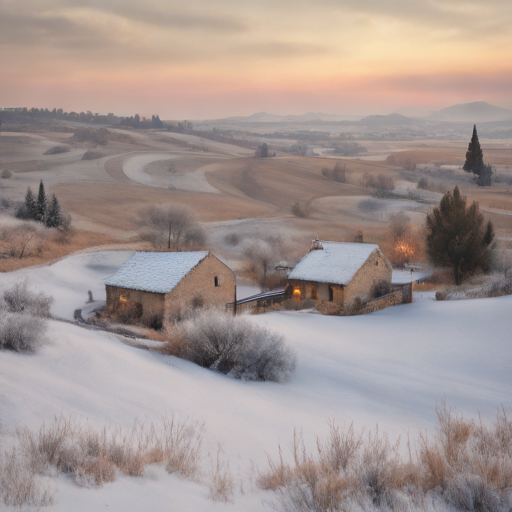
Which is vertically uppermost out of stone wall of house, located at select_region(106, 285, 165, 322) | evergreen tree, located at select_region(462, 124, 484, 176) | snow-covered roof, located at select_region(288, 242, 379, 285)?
evergreen tree, located at select_region(462, 124, 484, 176)

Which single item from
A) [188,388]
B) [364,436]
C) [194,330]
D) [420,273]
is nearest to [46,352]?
[188,388]

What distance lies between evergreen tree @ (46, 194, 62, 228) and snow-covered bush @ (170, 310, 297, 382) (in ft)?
159

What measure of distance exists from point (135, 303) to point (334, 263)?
14.9 metres

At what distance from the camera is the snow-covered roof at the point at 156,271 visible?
1196 inches

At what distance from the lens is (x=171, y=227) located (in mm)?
59594

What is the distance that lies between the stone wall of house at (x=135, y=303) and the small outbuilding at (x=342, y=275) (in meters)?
10.8

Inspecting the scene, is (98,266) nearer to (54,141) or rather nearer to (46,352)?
(46,352)

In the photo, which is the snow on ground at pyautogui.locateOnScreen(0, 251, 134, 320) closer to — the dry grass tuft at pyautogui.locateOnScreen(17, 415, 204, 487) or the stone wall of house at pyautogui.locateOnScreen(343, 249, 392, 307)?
the stone wall of house at pyautogui.locateOnScreen(343, 249, 392, 307)

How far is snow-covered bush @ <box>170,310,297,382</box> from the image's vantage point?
13.4 meters

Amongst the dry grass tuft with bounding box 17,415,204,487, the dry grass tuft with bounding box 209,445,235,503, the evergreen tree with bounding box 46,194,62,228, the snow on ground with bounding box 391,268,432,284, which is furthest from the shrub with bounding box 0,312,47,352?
the evergreen tree with bounding box 46,194,62,228

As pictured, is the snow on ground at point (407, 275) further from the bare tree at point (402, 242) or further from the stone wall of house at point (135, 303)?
the stone wall of house at point (135, 303)

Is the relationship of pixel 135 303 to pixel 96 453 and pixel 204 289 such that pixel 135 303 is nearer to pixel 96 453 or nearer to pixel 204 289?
pixel 204 289

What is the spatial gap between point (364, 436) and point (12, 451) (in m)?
6.07

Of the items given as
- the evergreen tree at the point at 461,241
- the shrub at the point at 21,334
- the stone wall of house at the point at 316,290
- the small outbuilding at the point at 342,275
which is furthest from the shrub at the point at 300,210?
the shrub at the point at 21,334
